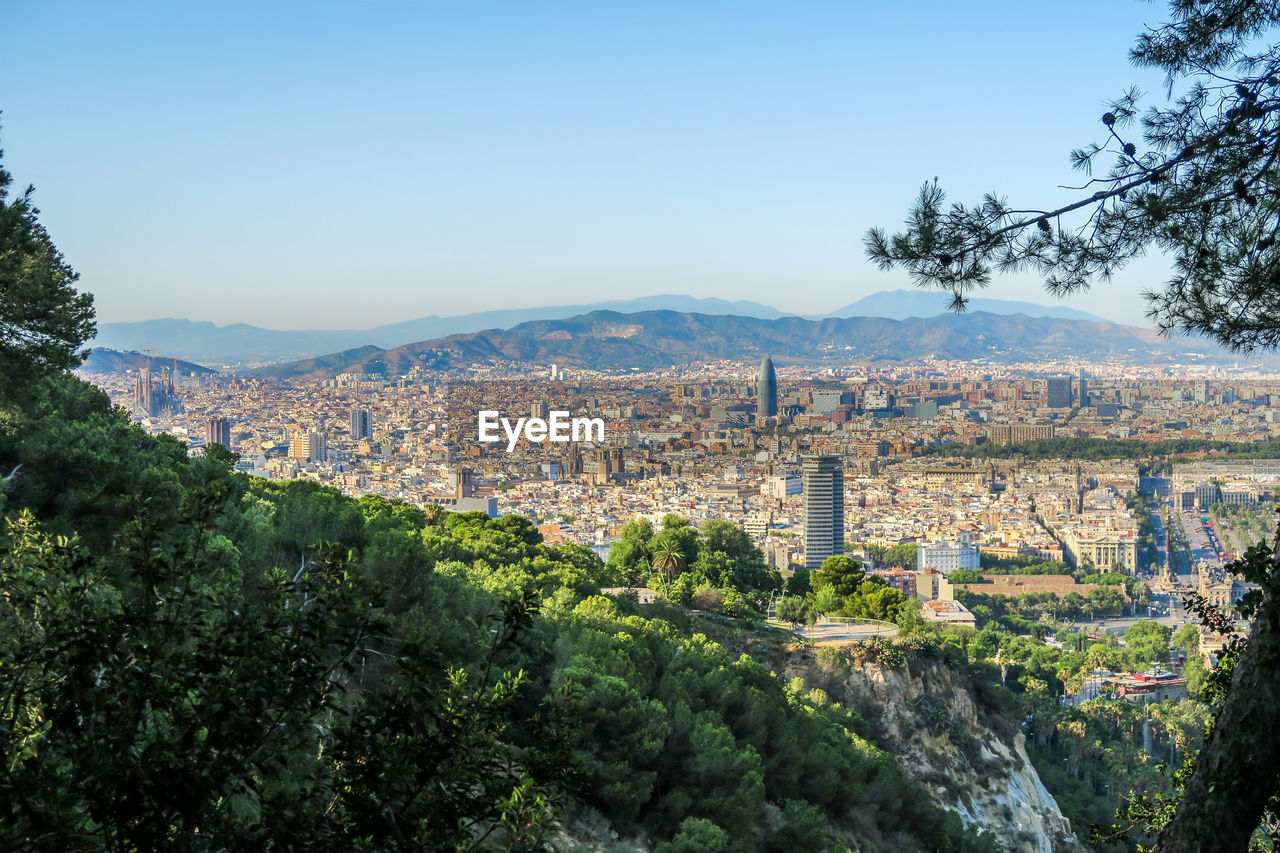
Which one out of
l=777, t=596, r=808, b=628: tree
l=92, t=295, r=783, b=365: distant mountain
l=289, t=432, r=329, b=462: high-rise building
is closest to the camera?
l=777, t=596, r=808, b=628: tree

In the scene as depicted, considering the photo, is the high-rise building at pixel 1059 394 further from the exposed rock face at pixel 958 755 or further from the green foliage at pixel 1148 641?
the exposed rock face at pixel 958 755

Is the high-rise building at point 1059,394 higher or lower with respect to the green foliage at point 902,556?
higher

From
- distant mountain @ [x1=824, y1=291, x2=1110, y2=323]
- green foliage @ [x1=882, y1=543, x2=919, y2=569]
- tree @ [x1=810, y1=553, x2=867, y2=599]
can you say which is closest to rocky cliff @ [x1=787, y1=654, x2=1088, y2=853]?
tree @ [x1=810, y1=553, x2=867, y2=599]

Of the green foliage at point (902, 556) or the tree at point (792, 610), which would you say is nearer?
the tree at point (792, 610)

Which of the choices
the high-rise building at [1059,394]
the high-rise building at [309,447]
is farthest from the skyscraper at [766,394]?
the high-rise building at [309,447]

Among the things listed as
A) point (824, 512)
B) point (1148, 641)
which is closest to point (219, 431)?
point (824, 512)

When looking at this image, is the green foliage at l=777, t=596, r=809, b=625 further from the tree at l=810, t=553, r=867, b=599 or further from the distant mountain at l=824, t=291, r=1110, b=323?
the distant mountain at l=824, t=291, r=1110, b=323

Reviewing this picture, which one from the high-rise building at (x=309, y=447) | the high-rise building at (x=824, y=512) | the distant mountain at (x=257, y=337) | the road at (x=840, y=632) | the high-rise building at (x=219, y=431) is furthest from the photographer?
the distant mountain at (x=257, y=337)
